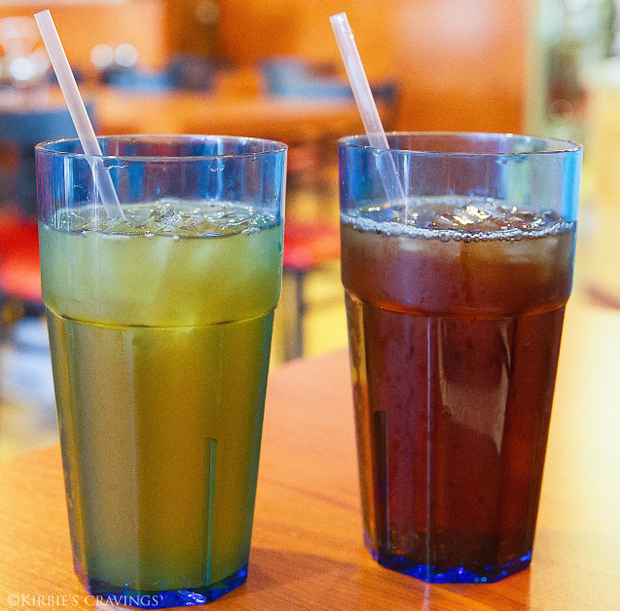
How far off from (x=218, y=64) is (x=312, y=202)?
1.78 metres

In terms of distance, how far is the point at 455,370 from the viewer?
52 cm

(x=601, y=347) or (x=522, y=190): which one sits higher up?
(x=522, y=190)

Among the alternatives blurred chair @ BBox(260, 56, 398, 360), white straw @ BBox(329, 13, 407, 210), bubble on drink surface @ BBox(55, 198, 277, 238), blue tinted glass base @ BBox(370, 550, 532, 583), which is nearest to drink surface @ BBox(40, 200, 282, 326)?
bubble on drink surface @ BBox(55, 198, 277, 238)

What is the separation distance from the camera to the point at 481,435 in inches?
20.9

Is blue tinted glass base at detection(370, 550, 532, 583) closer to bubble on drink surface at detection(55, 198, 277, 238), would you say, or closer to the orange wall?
bubble on drink surface at detection(55, 198, 277, 238)

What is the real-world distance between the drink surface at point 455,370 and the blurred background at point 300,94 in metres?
1.39

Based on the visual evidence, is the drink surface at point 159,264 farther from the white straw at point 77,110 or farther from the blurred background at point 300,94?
the blurred background at point 300,94

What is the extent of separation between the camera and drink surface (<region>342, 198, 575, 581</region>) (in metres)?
0.51

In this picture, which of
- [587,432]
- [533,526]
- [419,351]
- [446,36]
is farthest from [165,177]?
[446,36]

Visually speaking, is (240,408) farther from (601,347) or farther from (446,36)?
(446,36)

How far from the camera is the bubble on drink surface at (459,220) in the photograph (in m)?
0.51

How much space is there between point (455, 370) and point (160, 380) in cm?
18

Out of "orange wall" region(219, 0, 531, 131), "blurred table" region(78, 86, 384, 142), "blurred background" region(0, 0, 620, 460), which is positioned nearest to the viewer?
"blurred background" region(0, 0, 620, 460)

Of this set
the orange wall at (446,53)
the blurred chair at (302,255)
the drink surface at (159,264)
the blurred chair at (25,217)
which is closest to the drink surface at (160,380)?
the drink surface at (159,264)
